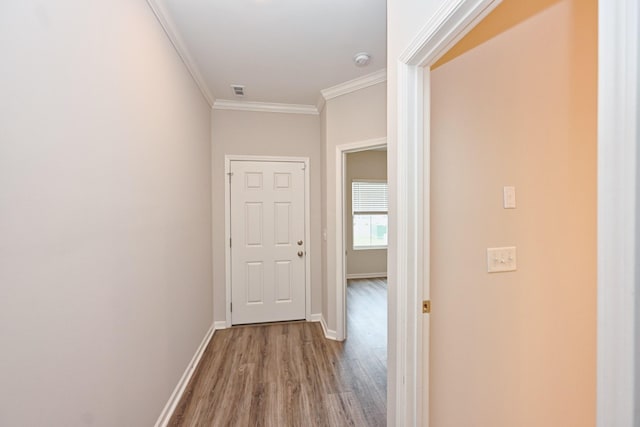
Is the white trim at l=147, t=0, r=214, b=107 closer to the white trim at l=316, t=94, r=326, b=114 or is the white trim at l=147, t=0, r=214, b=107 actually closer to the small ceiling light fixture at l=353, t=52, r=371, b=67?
the white trim at l=316, t=94, r=326, b=114

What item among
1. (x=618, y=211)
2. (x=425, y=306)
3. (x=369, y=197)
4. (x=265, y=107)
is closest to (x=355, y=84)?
(x=265, y=107)

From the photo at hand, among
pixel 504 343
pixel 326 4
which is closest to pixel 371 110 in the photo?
pixel 326 4

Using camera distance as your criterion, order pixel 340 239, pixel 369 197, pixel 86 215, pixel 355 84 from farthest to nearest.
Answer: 1. pixel 369 197
2. pixel 340 239
3. pixel 355 84
4. pixel 86 215

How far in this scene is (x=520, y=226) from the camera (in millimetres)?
1294

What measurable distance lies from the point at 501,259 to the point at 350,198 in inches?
157

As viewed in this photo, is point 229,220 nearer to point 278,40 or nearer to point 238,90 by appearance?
point 238,90

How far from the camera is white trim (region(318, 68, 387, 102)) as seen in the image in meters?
2.49

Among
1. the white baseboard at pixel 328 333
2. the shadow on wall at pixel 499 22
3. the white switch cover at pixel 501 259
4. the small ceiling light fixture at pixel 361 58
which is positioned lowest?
the white baseboard at pixel 328 333

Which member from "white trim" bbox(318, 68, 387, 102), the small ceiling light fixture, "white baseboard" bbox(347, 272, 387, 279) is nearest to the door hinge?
the small ceiling light fixture

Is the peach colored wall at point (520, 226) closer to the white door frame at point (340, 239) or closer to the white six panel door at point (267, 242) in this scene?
the white door frame at point (340, 239)

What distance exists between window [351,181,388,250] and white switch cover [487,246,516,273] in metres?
4.01

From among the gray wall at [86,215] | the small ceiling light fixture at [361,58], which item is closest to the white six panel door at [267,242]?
the gray wall at [86,215]

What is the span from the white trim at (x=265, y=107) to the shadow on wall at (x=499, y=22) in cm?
214

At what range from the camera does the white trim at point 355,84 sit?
2.49 metres
